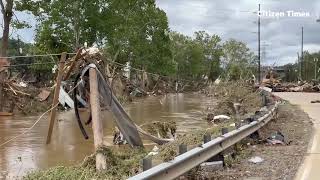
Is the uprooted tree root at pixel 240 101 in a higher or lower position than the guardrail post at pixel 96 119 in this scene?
lower

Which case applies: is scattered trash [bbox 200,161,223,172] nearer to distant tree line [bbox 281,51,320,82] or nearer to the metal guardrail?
the metal guardrail

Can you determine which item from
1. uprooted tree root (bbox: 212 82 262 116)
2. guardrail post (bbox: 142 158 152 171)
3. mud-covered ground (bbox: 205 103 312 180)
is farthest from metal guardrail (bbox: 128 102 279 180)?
uprooted tree root (bbox: 212 82 262 116)

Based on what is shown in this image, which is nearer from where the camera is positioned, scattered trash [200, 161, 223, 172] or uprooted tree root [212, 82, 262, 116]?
scattered trash [200, 161, 223, 172]

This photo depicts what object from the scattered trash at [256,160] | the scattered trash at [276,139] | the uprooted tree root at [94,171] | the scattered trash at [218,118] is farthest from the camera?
the scattered trash at [218,118]

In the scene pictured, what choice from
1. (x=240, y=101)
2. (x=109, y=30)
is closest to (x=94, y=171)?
(x=240, y=101)

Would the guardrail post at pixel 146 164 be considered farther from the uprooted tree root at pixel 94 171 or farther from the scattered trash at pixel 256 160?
the scattered trash at pixel 256 160

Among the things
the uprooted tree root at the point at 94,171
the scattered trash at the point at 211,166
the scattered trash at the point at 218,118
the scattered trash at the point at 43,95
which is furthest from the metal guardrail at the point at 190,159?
the scattered trash at the point at 43,95

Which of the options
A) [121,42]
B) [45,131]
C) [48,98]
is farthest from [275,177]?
[121,42]

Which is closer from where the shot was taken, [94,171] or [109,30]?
[94,171]

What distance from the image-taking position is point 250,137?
43.1ft

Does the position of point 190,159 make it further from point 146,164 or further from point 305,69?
point 305,69

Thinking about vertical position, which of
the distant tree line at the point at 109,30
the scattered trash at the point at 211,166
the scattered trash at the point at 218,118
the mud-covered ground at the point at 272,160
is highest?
the distant tree line at the point at 109,30

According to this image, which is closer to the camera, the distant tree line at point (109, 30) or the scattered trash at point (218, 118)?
the scattered trash at point (218, 118)

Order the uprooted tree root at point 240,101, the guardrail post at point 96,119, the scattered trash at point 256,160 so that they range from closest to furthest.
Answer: the guardrail post at point 96,119, the scattered trash at point 256,160, the uprooted tree root at point 240,101
